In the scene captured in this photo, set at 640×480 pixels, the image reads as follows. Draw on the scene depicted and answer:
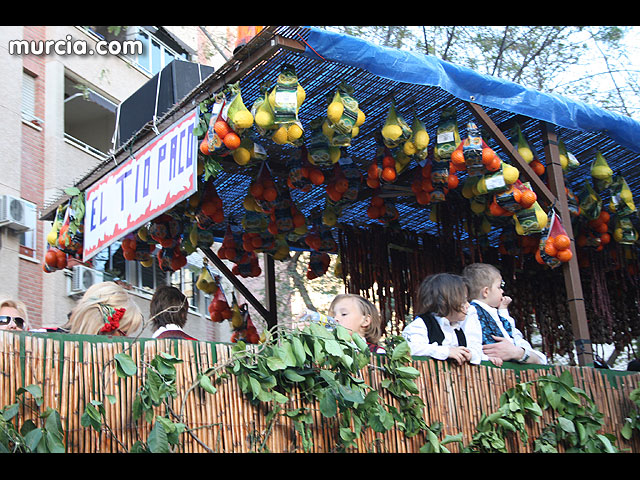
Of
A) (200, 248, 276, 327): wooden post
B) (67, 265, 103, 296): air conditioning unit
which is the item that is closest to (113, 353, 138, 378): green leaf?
(200, 248, 276, 327): wooden post

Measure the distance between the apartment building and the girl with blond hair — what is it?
4.93 meters

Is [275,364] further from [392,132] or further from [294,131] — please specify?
[392,132]

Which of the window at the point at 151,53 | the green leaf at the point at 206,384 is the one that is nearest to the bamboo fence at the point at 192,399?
the green leaf at the point at 206,384

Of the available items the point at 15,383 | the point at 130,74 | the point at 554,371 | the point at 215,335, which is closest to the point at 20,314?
the point at 15,383

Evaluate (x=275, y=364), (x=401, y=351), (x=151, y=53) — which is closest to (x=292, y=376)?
(x=275, y=364)

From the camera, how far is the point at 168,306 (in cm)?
557

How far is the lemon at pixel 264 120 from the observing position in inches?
199

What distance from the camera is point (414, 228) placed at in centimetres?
841

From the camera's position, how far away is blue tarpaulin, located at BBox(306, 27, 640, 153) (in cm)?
510

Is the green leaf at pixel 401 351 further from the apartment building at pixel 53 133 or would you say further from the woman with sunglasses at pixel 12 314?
the apartment building at pixel 53 133

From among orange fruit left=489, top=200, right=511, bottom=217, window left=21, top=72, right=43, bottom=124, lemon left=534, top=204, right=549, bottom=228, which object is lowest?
lemon left=534, top=204, right=549, bottom=228

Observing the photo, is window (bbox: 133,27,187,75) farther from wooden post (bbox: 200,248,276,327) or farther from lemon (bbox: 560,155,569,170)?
lemon (bbox: 560,155,569,170)
